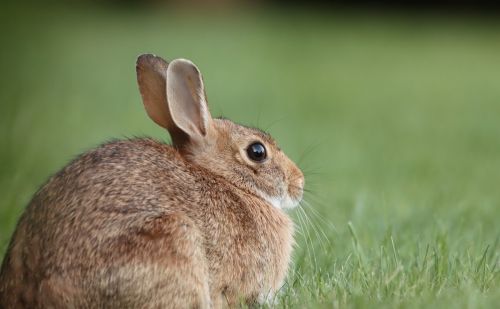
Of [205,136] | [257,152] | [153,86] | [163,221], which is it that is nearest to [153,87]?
[153,86]

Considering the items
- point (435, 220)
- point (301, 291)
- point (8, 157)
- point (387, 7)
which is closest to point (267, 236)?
point (301, 291)

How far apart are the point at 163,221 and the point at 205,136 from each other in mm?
782

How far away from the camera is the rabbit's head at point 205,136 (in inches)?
172

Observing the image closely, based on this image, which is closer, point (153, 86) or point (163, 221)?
point (163, 221)

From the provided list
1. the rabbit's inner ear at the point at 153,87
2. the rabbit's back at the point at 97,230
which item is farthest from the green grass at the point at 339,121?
the rabbit's inner ear at the point at 153,87

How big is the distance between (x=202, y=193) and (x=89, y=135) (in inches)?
232

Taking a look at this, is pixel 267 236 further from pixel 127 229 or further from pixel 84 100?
pixel 84 100

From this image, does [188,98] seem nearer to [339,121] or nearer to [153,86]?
[153,86]

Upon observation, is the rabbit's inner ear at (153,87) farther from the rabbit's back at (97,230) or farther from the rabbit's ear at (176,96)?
the rabbit's back at (97,230)

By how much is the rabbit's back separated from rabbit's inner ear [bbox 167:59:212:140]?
398 millimetres

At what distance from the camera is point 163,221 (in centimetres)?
373

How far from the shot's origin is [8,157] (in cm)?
709

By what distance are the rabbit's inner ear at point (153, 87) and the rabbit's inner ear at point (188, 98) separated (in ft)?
0.41

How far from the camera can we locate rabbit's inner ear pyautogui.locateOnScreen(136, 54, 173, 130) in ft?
14.8
